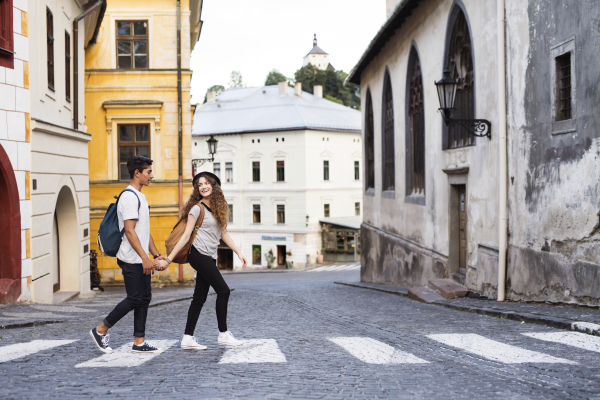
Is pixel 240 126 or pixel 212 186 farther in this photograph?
pixel 240 126

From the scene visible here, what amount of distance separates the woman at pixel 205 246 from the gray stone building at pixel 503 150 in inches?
196

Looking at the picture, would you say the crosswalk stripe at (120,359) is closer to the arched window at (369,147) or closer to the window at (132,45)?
the window at (132,45)

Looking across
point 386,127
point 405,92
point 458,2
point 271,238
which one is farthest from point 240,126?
point 458,2

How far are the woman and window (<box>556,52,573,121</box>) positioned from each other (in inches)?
225

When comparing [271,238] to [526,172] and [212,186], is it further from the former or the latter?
[212,186]

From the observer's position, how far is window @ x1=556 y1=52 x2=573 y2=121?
32.8 feet

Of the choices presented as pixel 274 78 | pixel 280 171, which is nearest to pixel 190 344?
pixel 280 171

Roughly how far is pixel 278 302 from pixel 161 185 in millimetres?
9846

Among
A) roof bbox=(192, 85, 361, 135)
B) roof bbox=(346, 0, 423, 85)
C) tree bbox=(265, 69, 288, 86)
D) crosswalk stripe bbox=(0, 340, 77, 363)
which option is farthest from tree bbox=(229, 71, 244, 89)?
crosswalk stripe bbox=(0, 340, 77, 363)

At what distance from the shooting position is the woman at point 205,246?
6691 millimetres

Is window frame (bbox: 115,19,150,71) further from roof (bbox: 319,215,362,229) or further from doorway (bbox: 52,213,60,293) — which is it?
roof (bbox: 319,215,362,229)

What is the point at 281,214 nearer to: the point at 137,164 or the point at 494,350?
the point at 137,164

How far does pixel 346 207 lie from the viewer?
59.2 metres

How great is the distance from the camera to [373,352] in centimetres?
651
